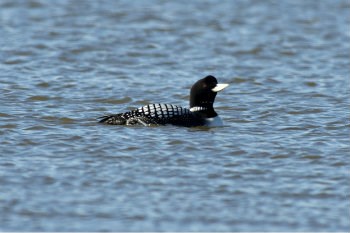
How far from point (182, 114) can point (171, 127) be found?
0.61ft

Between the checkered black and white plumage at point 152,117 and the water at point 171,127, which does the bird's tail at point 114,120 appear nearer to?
the checkered black and white plumage at point 152,117

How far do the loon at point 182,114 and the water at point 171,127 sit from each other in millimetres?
118

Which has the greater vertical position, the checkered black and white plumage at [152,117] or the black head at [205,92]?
the black head at [205,92]

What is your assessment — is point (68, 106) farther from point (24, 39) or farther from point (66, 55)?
point (24, 39)

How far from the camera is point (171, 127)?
31.8 ft

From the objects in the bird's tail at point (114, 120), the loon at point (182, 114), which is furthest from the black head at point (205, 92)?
the bird's tail at point (114, 120)

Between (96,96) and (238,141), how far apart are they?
116 inches

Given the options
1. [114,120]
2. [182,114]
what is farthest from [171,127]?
[114,120]

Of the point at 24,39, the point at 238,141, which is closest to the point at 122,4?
the point at 24,39

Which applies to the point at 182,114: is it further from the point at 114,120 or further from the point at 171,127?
the point at 114,120

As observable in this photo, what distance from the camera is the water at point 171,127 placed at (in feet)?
22.4

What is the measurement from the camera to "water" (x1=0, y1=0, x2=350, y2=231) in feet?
22.4

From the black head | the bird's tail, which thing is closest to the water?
the bird's tail

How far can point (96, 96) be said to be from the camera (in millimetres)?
11547
